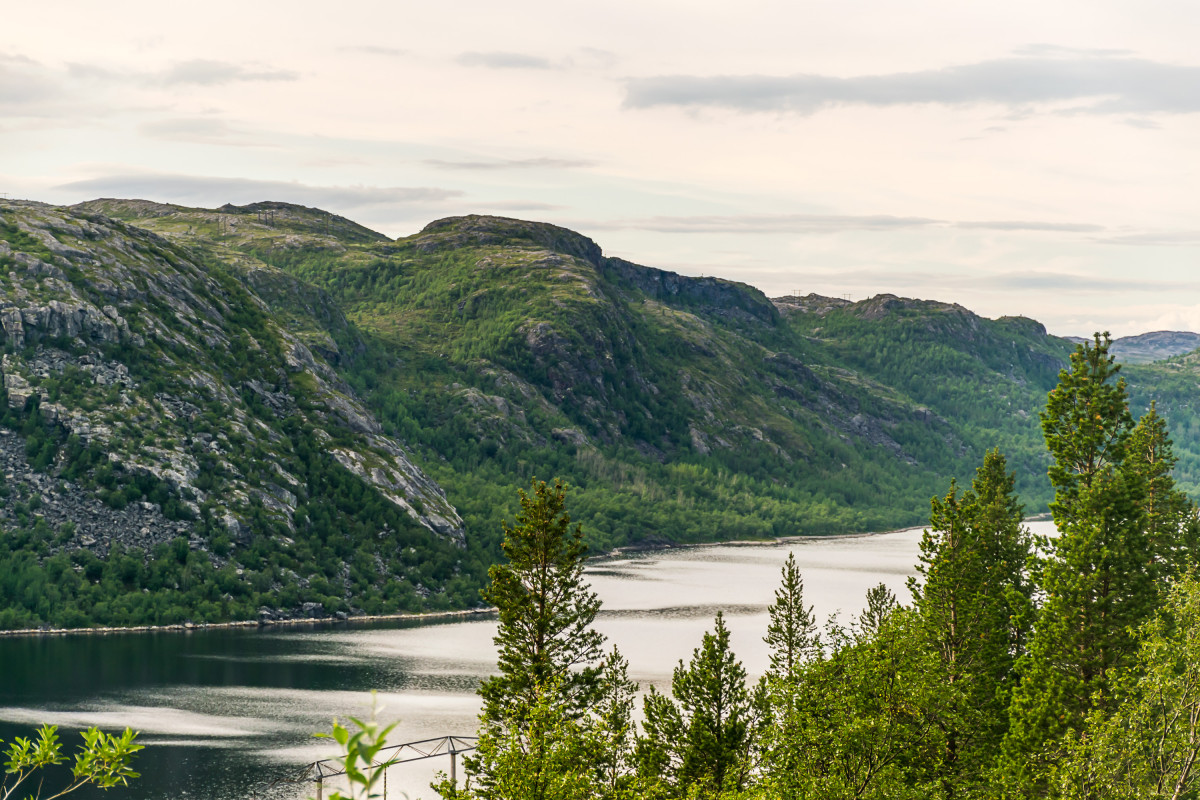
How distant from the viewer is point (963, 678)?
196 ft

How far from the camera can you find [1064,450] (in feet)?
216

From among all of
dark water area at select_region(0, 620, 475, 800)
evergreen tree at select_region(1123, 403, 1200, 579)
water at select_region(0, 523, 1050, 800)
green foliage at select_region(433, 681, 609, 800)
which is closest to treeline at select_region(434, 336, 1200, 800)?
green foliage at select_region(433, 681, 609, 800)

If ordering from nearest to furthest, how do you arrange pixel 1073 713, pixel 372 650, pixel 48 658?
pixel 1073 713 → pixel 48 658 → pixel 372 650

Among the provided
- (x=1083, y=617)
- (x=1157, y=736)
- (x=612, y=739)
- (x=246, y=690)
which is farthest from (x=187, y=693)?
(x=1157, y=736)

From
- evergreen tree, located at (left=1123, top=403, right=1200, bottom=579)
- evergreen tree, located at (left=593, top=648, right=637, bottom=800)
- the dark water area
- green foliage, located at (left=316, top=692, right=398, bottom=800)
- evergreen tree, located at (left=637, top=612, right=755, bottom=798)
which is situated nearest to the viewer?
green foliage, located at (left=316, top=692, right=398, bottom=800)

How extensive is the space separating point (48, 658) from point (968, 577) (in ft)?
471

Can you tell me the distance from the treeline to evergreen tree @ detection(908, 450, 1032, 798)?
0.45 feet

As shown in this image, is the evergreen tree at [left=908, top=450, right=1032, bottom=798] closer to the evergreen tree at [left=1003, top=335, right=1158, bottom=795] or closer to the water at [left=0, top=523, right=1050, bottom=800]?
the evergreen tree at [left=1003, top=335, right=1158, bottom=795]

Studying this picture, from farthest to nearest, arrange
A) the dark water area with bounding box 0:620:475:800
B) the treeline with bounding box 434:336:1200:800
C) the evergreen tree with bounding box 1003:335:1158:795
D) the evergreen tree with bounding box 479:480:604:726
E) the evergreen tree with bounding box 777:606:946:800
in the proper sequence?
the dark water area with bounding box 0:620:475:800, the evergreen tree with bounding box 479:480:604:726, the evergreen tree with bounding box 1003:335:1158:795, the evergreen tree with bounding box 777:606:946:800, the treeline with bounding box 434:336:1200:800

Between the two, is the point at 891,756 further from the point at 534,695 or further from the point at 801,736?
the point at 534,695

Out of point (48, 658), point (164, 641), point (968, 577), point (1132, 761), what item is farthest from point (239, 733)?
point (1132, 761)

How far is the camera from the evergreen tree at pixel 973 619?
62.9 metres

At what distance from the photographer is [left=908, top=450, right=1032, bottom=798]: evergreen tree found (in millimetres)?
62875

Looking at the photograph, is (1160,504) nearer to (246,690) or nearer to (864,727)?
(864,727)
